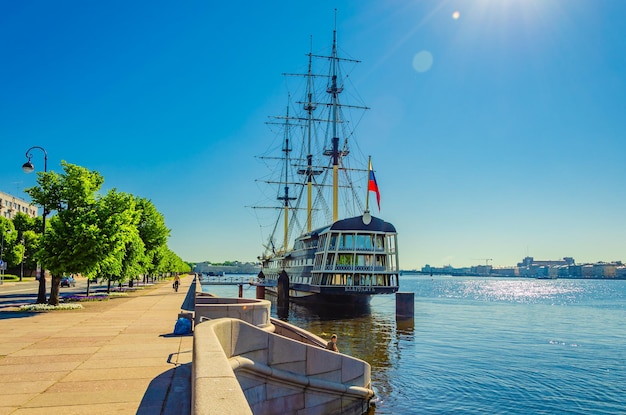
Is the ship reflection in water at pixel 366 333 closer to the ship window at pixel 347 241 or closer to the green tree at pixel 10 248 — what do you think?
the ship window at pixel 347 241

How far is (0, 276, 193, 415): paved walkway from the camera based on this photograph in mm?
8805

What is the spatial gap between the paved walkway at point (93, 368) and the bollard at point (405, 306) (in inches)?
1375

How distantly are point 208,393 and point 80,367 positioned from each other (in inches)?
339

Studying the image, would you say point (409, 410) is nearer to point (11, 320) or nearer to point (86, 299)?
point (11, 320)

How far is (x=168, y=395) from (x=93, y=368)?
3606 mm

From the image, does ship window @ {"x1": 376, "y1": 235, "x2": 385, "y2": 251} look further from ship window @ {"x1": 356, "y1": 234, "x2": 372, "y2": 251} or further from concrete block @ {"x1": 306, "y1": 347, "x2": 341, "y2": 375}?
concrete block @ {"x1": 306, "y1": 347, "x2": 341, "y2": 375}

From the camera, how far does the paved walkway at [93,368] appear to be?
880cm

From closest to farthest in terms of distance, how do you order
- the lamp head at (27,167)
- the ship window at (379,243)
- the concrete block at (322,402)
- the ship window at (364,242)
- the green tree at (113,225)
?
the concrete block at (322,402)
the lamp head at (27,167)
the green tree at (113,225)
the ship window at (364,242)
the ship window at (379,243)

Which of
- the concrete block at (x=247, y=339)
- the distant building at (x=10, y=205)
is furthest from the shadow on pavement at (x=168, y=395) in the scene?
the distant building at (x=10, y=205)

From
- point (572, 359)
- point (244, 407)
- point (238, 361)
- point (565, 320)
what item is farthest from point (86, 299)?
point (565, 320)

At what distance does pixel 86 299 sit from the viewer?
121 feet

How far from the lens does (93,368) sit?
11.9 meters

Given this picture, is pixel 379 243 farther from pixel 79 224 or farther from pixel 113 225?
pixel 79 224

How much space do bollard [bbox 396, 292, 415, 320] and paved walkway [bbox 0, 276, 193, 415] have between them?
34.9 meters
